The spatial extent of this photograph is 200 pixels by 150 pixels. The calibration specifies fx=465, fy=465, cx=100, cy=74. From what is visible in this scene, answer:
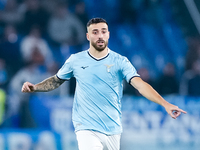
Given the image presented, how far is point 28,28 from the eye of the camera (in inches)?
442

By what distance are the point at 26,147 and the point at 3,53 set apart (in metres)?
2.56

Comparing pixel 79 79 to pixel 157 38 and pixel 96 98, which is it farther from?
pixel 157 38

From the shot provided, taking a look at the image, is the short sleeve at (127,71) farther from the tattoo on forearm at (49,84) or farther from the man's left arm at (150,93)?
the tattoo on forearm at (49,84)

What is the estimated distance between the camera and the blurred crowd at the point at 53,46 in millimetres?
9906

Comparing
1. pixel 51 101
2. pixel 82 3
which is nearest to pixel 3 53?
pixel 51 101

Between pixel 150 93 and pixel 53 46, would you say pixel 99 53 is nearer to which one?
pixel 150 93

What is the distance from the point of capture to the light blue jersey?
547cm

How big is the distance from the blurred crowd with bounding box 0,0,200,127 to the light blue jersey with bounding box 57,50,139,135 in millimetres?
3905

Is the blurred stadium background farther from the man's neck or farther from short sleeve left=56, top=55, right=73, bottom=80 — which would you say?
the man's neck

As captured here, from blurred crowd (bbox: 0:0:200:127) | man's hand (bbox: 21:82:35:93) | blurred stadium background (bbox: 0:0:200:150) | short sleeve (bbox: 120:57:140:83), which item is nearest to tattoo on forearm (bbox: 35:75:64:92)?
man's hand (bbox: 21:82:35:93)

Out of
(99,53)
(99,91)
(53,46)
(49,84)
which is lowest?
(99,91)

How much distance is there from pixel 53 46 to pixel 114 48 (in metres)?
1.71

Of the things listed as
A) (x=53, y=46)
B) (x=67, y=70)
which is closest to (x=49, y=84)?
(x=67, y=70)

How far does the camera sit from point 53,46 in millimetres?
11375
